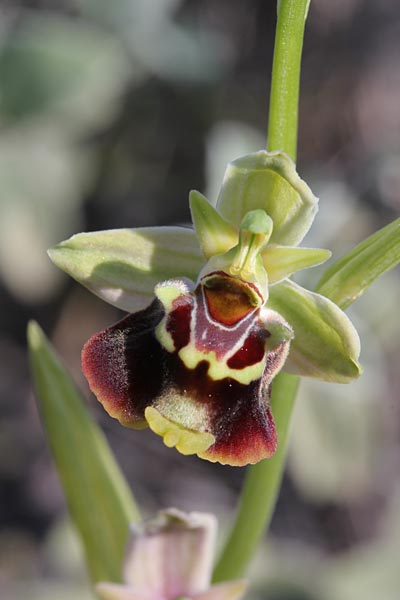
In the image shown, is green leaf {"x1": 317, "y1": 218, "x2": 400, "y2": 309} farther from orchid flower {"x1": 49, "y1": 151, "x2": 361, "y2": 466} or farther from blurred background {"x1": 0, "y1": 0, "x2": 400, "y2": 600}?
blurred background {"x1": 0, "y1": 0, "x2": 400, "y2": 600}

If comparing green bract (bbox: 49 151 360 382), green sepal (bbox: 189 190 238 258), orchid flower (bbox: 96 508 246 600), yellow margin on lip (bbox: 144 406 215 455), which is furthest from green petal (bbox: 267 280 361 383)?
orchid flower (bbox: 96 508 246 600)

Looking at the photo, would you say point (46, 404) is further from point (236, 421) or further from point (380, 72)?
point (380, 72)

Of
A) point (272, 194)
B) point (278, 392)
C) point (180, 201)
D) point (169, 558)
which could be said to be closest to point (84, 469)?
point (169, 558)

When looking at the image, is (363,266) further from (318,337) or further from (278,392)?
(278,392)

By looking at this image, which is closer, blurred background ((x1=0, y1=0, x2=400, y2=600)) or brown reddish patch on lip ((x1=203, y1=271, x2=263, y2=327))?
brown reddish patch on lip ((x1=203, y1=271, x2=263, y2=327))

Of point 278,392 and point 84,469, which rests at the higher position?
point 278,392

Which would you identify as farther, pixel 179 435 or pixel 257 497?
pixel 257 497
